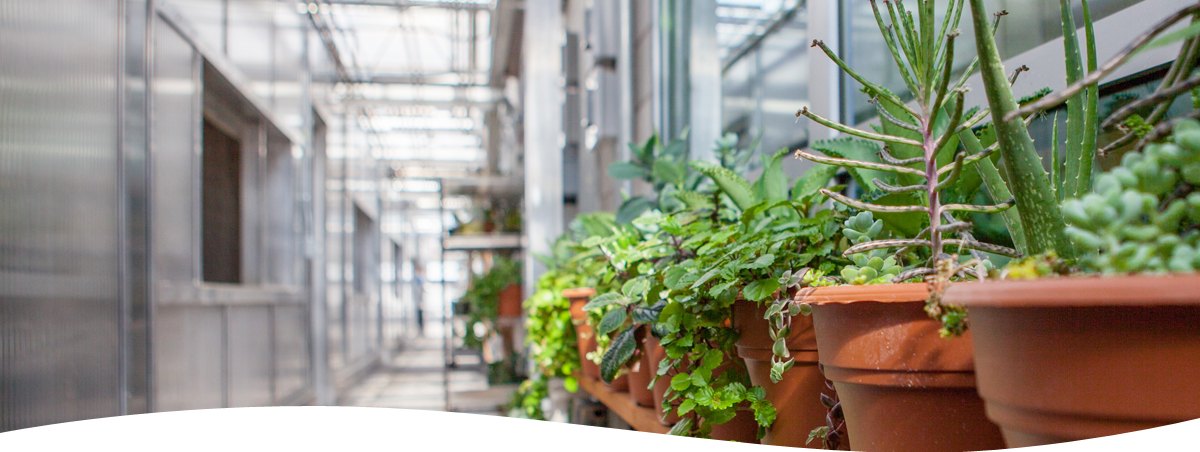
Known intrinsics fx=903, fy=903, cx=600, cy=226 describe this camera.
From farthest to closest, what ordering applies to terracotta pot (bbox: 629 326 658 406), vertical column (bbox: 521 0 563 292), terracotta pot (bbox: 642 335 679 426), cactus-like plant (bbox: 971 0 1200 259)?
vertical column (bbox: 521 0 563 292) < terracotta pot (bbox: 629 326 658 406) < terracotta pot (bbox: 642 335 679 426) < cactus-like plant (bbox: 971 0 1200 259)

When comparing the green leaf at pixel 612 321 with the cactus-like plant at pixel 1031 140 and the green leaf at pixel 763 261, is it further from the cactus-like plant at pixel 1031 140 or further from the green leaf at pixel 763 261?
the cactus-like plant at pixel 1031 140

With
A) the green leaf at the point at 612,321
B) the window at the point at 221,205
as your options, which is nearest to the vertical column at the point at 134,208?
the window at the point at 221,205

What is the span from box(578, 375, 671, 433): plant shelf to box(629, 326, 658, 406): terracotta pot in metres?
0.02

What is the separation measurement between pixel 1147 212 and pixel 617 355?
0.98m

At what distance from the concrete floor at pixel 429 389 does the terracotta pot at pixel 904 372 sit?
3497mm

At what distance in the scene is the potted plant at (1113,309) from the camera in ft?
1.38

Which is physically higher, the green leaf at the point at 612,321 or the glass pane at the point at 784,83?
the glass pane at the point at 784,83

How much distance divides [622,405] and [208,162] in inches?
127

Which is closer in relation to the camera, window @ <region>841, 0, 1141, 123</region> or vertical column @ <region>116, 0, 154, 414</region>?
window @ <region>841, 0, 1141, 123</region>

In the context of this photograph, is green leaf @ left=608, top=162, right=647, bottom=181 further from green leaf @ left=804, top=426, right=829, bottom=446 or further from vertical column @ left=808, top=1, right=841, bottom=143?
green leaf @ left=804, top=426, right=829, bottom=446

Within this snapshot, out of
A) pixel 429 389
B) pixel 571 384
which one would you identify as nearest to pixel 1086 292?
pixel 571 384

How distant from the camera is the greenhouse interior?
0.48m

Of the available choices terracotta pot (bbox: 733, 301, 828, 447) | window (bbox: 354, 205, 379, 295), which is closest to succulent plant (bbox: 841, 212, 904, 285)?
terracotta pot (bbox: 733, 301, 828, 447)

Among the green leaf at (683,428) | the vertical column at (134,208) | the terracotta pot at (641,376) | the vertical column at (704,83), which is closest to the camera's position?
the green leaf at (683,428)
